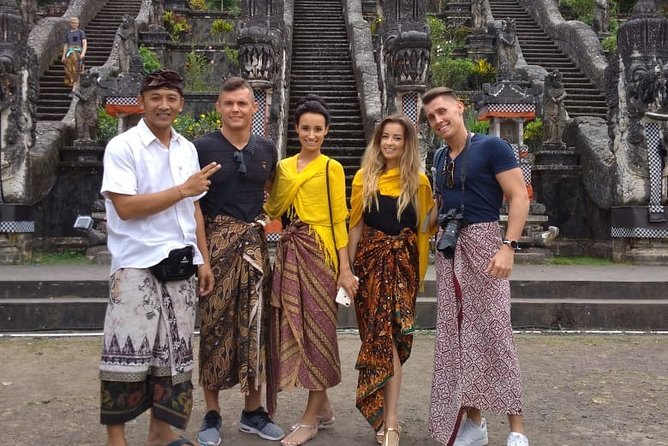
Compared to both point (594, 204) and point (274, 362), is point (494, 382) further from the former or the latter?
point (594, 204)

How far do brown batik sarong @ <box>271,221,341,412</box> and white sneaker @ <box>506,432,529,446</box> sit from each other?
0.93 metres

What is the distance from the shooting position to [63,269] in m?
7.78

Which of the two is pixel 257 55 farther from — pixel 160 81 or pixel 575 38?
pixel 575 38

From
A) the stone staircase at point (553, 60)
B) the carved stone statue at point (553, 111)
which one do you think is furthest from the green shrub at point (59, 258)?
the stone staircase at point (553, 60)

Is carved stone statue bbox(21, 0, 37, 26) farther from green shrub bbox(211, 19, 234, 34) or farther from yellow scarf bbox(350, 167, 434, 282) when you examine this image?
yellow scarf bbox(350, 167, 434, 282)

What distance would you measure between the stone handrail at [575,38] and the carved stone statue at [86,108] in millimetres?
10233

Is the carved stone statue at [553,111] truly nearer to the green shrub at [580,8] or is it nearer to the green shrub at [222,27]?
the green shrub at [222,27]

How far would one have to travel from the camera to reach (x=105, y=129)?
36.5ft

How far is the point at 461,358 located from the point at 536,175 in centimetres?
730

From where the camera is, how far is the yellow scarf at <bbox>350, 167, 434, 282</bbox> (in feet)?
12.0

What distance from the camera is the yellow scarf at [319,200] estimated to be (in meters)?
3.70

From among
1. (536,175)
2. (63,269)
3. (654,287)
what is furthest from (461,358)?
(536,175)

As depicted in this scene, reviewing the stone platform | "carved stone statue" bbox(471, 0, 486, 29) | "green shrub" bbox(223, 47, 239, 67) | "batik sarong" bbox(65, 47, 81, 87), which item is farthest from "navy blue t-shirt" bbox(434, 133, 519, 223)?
"carved stone statue" bbox(471, 0, 486, 29)

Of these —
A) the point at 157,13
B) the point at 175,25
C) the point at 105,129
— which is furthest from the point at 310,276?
the point at 157,13
